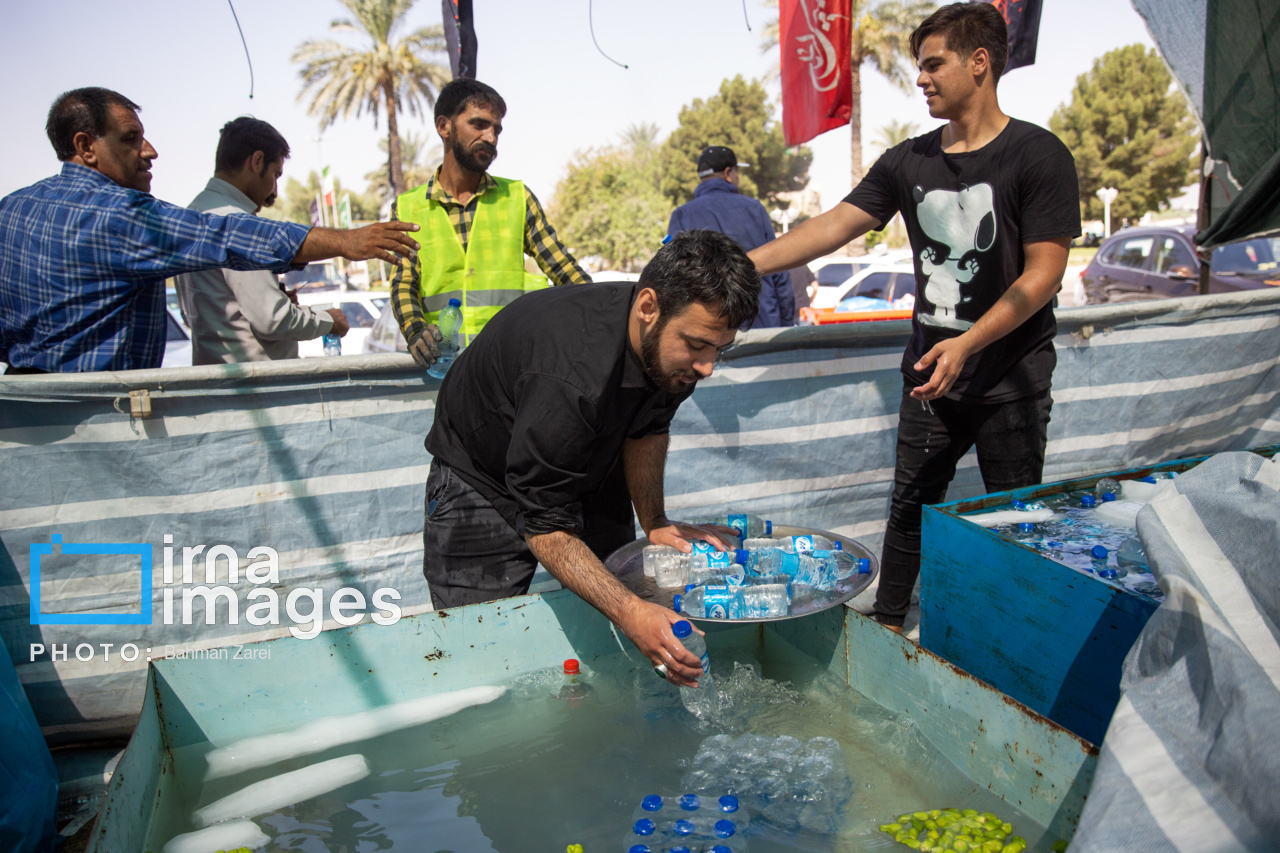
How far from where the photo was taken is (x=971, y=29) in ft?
9.14

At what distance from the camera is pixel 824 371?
13.4ft

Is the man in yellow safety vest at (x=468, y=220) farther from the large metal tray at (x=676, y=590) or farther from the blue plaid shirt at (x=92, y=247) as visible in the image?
the large metal tray at (x=676, y=590)

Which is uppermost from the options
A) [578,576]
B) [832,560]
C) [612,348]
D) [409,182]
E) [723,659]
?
[409,182]

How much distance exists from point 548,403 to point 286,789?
121cm

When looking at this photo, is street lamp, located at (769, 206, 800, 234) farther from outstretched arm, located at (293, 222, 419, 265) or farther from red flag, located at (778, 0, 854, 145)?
outstretched arm, located at (293, 222, 419, 265)

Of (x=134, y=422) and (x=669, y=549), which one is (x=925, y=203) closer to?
(x=669, y=549)

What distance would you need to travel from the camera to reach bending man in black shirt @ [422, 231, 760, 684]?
2.02 metres

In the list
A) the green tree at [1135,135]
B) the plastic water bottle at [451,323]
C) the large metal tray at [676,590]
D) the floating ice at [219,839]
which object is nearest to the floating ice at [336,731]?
the floating ice at [219,839]

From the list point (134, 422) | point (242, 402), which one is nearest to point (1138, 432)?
point (242, 402)

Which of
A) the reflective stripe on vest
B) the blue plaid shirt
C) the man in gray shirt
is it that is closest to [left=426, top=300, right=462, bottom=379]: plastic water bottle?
the reflective stripe on vest

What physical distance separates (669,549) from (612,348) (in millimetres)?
815

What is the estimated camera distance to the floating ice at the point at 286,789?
2.07 meters

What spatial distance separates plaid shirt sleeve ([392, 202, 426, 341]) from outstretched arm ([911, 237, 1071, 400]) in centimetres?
198

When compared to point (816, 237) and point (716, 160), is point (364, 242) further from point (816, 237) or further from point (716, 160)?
point (716, 160)
